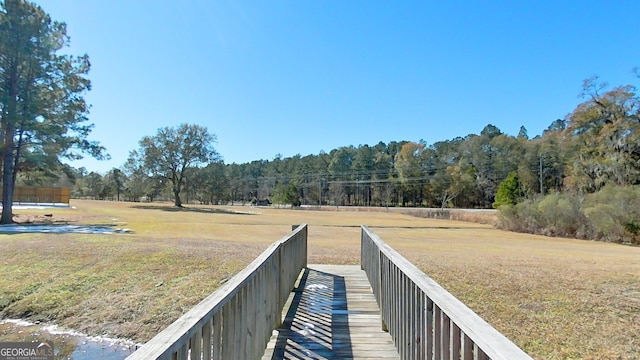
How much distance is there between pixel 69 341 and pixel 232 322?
430 cm

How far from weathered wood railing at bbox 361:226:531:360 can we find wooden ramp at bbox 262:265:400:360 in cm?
32

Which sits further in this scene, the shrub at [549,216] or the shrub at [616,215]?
the shrub at [549,216]

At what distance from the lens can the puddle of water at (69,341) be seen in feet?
15.4

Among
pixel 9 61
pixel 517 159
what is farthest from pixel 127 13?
pixel 517 159

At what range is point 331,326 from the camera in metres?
4.27

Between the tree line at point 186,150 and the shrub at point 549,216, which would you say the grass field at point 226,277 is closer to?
the tree line at point 186,150

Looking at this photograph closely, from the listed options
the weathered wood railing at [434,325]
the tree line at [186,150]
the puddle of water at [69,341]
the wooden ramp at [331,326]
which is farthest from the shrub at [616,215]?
the puddle of water at [69,341]

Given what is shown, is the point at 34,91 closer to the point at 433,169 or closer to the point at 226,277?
the point at 226,277

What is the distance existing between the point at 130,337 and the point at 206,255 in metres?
4.74

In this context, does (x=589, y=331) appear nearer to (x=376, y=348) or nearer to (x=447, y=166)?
(x=376, y=348)

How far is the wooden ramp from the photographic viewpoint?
3.50 m

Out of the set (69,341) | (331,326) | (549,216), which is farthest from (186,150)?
(331,326)

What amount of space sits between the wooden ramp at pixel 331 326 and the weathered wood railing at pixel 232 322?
0.90 ft

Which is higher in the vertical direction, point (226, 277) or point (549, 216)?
point (549, 216)
